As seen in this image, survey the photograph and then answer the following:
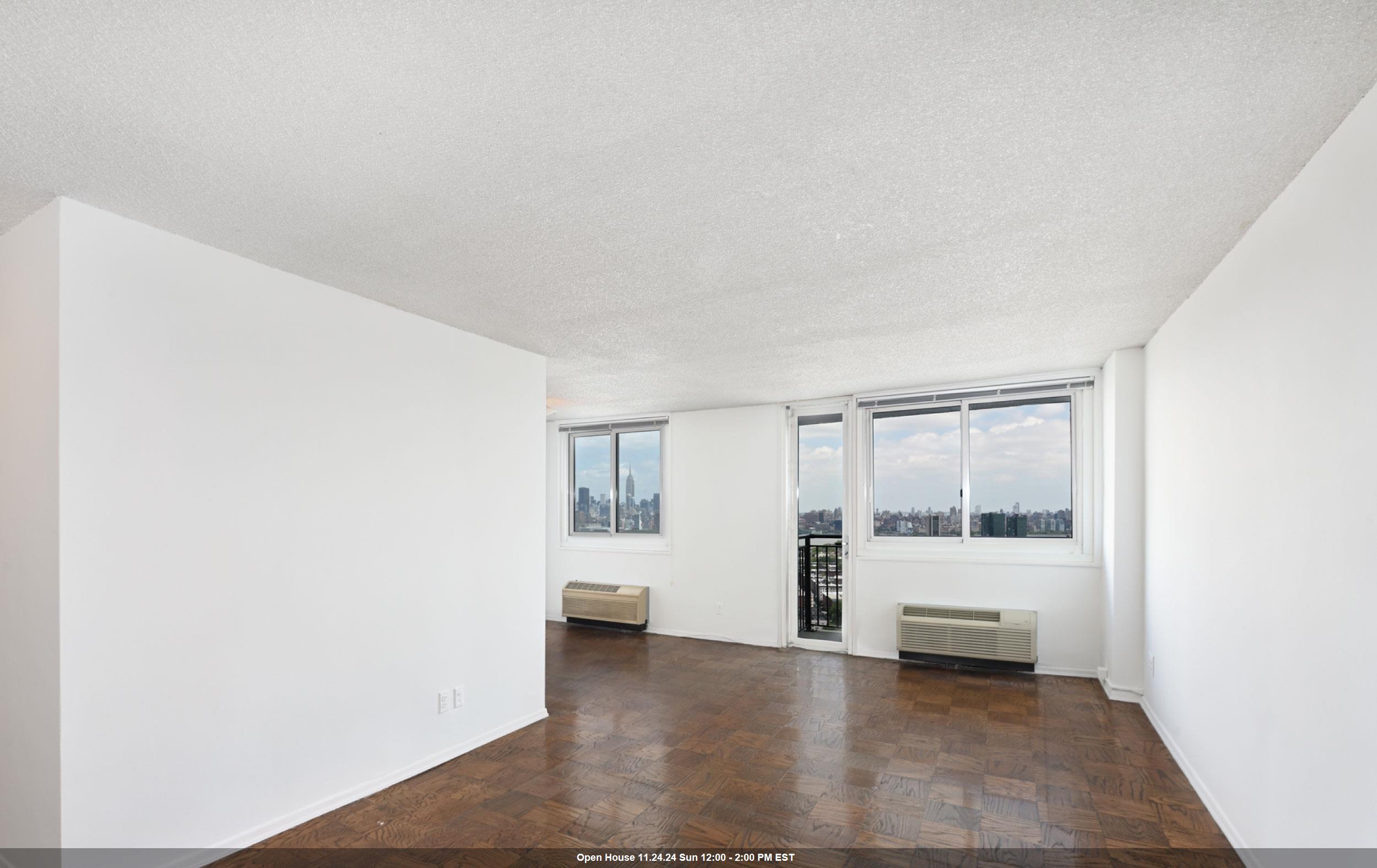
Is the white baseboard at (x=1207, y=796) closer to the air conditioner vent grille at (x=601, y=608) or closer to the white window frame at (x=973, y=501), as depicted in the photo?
the white window frame at (x=973, y=501)

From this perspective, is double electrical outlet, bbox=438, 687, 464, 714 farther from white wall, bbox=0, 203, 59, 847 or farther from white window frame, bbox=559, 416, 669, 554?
white window frame, bbox=559, 416, 669, 554

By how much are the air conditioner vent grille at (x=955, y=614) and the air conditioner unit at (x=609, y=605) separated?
268 centimetres

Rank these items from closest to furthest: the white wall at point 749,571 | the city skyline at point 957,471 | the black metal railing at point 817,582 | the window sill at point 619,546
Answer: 1. the white wall at point 749,571
2. the city skyline at point 957,471
3. the black metal railing at point 817,582
4. the window sill at point 619,546

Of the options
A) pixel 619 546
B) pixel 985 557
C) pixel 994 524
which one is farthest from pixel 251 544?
pixel 994 524

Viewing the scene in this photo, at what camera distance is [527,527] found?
13.7 ft

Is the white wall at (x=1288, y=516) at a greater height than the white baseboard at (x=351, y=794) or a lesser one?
greater

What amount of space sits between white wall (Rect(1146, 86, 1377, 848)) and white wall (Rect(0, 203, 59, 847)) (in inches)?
147

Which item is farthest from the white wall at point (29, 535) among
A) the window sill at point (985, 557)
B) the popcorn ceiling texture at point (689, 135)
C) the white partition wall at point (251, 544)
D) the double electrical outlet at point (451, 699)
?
the window sill at point (985, 557)

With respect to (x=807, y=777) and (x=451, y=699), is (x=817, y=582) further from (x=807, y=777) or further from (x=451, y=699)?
(x=451, y=699)

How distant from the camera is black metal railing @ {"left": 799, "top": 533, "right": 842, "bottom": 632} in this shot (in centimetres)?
654

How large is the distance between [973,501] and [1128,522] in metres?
1.34

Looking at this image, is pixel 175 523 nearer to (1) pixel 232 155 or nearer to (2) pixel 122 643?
(2) pixel 122 643

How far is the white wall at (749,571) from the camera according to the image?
17.0 ft

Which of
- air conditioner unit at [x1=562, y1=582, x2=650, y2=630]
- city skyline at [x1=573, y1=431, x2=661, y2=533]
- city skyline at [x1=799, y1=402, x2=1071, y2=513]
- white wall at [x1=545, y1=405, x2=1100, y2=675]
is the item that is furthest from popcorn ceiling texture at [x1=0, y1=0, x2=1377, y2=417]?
air conditioner unit at [x1=562, y1=582, x2=650, y2=630]
